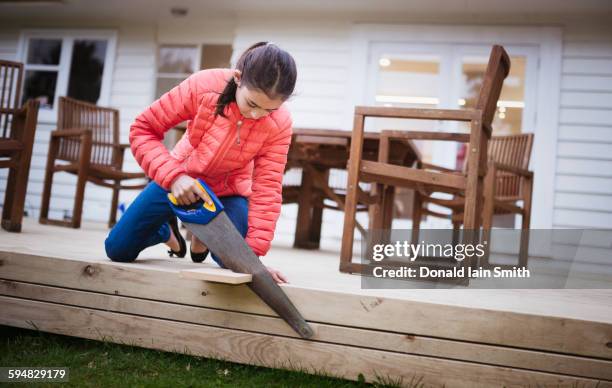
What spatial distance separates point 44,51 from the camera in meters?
6.51

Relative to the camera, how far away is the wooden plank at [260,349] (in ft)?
4.63

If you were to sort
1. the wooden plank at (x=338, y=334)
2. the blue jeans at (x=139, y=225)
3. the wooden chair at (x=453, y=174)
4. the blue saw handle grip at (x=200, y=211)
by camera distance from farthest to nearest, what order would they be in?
the wooden chair at (x=453, y=174) → the blue jeans at (x=139, y=225) → the blue saw handle grip at (x=200, y=211) → the wooden plank at (x=338, y=334)

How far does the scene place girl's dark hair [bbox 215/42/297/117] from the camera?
147cm

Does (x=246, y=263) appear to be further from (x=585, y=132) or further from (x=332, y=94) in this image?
(x=585, y=132)

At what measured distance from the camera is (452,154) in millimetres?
A: 5215

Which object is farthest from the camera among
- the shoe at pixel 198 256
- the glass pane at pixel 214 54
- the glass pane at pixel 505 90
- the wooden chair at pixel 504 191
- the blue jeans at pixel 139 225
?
the glass pane at pixel 214 54

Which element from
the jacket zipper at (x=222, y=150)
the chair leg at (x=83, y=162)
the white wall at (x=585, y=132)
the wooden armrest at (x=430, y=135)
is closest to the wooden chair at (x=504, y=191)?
the wooden armrest at (x=430, y=135)

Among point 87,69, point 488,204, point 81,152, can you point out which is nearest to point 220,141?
point 488,204

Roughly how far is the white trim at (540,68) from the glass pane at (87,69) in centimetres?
330

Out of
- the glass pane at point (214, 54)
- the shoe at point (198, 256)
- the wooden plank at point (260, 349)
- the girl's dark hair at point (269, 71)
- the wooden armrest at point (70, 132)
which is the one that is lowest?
the wooden plank at point (260, 349)

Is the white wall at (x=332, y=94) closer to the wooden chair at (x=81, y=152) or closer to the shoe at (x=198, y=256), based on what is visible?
the wooden chair at (x=81, y=152)

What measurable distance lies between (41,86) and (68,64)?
524 millimetres

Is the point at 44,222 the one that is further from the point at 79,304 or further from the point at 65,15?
the point at 65,15

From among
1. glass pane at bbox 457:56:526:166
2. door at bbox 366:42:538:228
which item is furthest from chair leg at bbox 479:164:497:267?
glass pane at bbox 457:56:526:166
